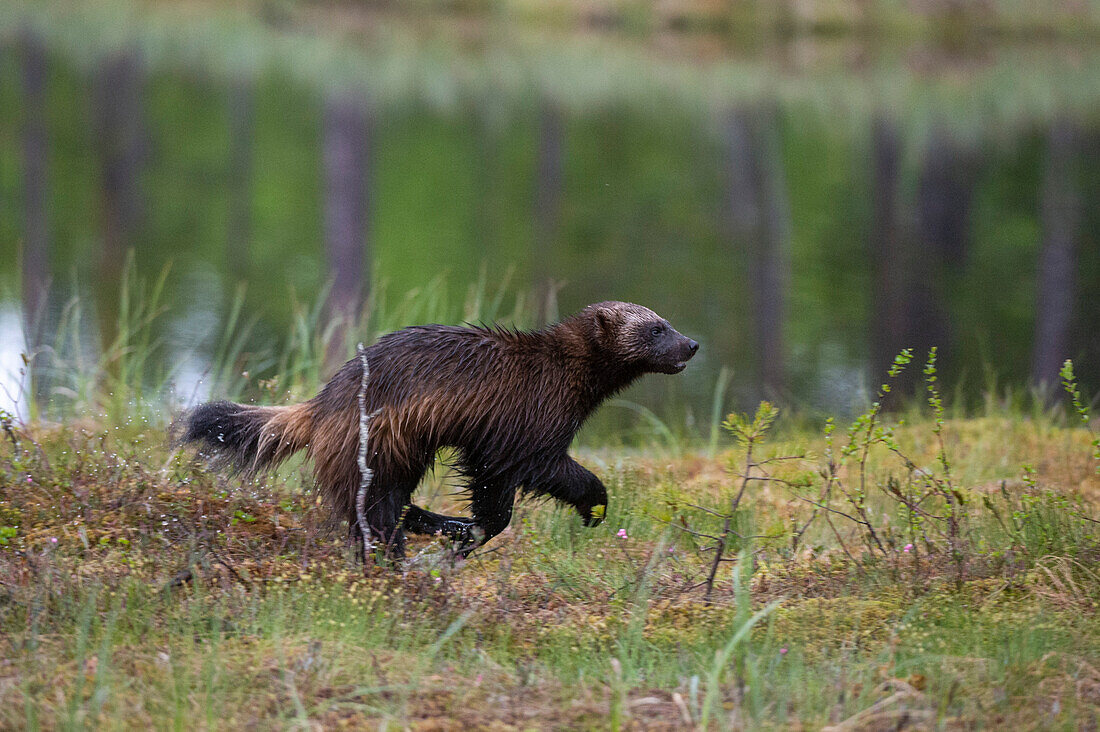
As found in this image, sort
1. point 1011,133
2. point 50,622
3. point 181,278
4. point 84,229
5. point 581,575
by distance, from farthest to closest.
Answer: point 1011,133 < point 84,229 < point 181,278 < point 581,575 < point 50,622

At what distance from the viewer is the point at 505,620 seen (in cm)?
393

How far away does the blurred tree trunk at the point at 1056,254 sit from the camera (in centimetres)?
1271

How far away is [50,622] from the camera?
145 inches

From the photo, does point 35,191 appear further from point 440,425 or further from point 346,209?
point 440,425

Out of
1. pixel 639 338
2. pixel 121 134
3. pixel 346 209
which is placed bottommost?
pixel 346 209

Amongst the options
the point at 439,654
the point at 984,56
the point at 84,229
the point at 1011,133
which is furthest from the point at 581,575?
the point at 984,56

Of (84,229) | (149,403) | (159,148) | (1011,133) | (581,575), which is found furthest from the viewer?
(159,148)

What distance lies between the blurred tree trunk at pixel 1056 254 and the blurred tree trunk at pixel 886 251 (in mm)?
1506

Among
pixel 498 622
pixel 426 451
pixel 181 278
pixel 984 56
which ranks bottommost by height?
pixel 181 278

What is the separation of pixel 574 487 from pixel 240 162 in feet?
70.8

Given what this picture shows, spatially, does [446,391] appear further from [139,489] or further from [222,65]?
[222,65]

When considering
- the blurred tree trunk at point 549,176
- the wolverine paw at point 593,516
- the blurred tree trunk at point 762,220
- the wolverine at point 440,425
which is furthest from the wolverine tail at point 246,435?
the blurred tree trunk at point 549,176

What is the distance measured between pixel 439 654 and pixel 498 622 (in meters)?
0.28

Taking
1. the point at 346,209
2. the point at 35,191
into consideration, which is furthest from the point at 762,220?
the point at 35,191
